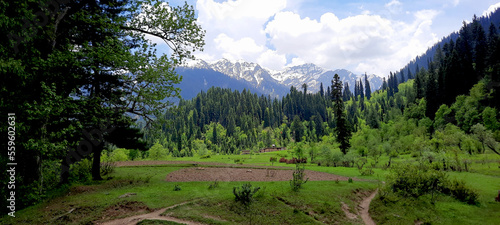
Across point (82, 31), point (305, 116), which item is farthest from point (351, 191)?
point (305, 116)

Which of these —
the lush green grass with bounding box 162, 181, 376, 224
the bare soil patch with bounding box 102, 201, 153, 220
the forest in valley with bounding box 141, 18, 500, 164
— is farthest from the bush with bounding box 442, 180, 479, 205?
the bare soil patch with bounding box 102, 201, 153, 220

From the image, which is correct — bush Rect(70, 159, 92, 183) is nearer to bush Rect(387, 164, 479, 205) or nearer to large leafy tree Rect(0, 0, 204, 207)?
large leafy tree Rect(0, 0, 204, 207)

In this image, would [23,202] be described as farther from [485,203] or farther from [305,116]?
[305,116]

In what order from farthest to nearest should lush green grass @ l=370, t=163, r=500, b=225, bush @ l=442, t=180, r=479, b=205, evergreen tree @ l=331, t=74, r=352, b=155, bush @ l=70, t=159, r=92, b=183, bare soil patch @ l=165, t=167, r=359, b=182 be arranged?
evergreen tree @ l=331, t=74, r=352, b=155 < bare soil patch @ l=165, t=167, r=359, b=182 < bush @ l=70, t=159, r=92, b=183 < bush @ l=442, t=180, r=479, b=205 < lush green grass @ l=370, t=163, r=500, b=225

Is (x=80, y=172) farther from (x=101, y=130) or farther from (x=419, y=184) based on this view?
(x=419, y=184)

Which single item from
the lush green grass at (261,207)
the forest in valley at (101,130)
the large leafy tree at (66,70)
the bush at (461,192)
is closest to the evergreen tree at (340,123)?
the forest in valley at (101,130)

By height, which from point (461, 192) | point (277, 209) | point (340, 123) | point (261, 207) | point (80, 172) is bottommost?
point (461, 192)

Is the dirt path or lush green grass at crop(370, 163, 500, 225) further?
the dirt path

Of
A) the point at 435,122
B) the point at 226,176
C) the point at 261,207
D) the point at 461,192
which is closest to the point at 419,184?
the point at 461,192

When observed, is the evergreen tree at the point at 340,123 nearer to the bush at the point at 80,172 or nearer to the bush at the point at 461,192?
the bush at the point at 461,192

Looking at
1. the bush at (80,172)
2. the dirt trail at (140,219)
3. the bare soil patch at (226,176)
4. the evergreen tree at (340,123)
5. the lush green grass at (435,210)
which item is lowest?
the lush green grass at (435,210)

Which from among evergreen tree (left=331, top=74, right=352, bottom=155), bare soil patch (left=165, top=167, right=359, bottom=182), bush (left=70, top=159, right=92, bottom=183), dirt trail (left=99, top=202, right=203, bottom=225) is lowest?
bare soil patch (left=165, top=167, right=359, bottom=182)

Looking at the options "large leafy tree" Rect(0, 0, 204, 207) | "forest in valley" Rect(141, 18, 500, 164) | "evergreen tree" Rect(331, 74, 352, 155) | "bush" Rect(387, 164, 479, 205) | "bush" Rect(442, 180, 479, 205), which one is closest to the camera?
"large leafy tree" Rect(0, 0, 204, 207)

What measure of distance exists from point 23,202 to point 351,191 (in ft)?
65.4
